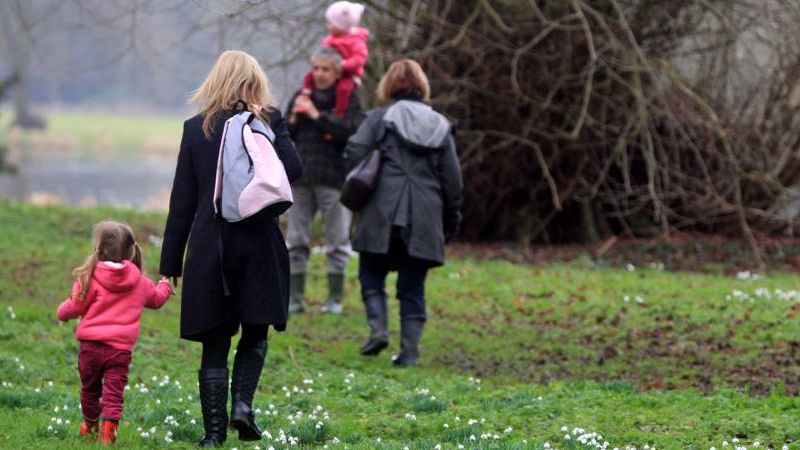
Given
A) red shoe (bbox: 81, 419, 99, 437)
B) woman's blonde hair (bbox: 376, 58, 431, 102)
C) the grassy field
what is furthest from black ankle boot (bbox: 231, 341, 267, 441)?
woman's blonde hair (bbox: 376, 58, 431, 102)

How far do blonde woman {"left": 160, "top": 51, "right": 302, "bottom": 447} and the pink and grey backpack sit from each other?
80mm

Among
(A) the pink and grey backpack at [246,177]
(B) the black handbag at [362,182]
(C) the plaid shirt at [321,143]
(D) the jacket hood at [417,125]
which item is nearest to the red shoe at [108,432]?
(A) the pink and grey backpack at [246,177]

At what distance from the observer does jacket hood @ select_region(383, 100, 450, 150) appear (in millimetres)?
8719

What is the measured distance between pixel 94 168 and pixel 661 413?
3528 cm

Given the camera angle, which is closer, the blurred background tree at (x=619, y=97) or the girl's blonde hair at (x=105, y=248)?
the girl's blonde hair at (x=105, y=248)

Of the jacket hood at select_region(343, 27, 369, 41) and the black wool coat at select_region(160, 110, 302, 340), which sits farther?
the jacket hood at select_region(343, 27, 369, 41)

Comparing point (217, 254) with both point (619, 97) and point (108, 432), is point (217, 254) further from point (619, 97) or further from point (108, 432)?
point (619, 97)

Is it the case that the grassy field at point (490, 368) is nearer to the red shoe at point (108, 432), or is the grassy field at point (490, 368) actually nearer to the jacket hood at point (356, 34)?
the red shoe at point (108, 432)

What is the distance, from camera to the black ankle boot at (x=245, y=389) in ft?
19.8

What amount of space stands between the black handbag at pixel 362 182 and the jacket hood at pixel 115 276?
9.96 ft

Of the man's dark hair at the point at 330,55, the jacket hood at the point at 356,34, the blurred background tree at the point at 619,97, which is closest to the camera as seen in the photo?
the man's dark hair at the point at 330,55

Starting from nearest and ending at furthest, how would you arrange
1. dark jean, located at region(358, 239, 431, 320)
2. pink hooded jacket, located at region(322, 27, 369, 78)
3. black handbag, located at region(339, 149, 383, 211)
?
black handbag, located at region(339, 149, 383, 211) < dark jean, located at region(358, 239, 431, 320) < pink hooded jacket, located at region(322, 27, 369, 78)

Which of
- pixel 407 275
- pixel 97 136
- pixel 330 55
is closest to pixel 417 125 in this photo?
pixel 407 275

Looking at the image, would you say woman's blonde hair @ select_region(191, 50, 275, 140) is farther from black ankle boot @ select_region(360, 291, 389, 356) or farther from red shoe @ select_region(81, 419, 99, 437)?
black ankle boot @ select_region(360, 291, 389, 356)
